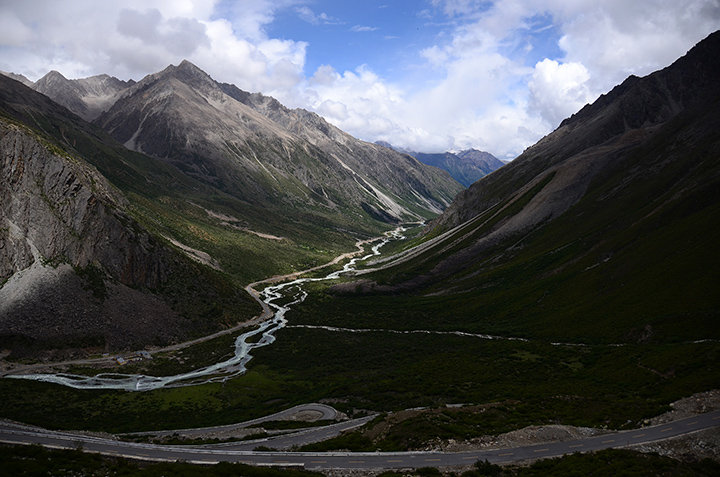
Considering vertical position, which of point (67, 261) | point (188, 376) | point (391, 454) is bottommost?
point (391, 454)

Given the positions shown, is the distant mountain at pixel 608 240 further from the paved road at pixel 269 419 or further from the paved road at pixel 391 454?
the paved road at pixel 269 419

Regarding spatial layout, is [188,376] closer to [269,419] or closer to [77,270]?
[269,419]

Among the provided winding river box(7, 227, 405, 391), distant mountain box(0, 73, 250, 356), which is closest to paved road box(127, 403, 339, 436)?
winding river box(7, 227, 405, 391)

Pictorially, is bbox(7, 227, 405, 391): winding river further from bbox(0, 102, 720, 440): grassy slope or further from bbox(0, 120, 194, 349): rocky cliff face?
bbox(0, 120, 194, 349): rocky cliff face

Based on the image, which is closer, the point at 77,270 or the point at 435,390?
the point at 435,390

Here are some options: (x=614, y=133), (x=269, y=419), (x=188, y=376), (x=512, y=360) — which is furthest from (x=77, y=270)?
(x=614, y=133)
